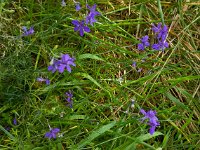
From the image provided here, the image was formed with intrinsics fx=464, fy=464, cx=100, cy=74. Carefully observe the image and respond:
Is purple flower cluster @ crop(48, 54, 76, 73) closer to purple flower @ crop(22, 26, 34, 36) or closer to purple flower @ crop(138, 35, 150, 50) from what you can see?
purple flower @ crop(22, 26, 34, 36)

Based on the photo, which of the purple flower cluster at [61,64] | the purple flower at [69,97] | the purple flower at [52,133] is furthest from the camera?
the purple flower at [69,97]

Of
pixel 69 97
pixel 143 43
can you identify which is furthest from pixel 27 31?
pixel 143 43

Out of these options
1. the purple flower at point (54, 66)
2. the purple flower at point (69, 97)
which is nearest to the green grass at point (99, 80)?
the purple flower at point (69, 97)

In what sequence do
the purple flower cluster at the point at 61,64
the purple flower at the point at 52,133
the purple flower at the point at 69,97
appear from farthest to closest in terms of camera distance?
the purple flower at the point at 69,97
the purple flower at the point at 52,133
the purple flower cluster at the point at 61,64

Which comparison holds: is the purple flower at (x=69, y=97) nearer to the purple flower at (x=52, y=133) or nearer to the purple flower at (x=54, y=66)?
the purple flower at (x=52, y=133)

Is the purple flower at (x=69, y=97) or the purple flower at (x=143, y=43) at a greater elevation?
the purple flower at (x=143, y=43)

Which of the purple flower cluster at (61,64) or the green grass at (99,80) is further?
the green grass at (99,80)

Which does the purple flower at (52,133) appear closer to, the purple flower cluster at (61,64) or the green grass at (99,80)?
the green grass at (99,80)

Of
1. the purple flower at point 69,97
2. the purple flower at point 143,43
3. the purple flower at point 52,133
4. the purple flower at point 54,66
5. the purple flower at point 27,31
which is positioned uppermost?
the purple flower at point 27,31

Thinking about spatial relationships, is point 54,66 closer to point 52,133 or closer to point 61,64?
point 61,64
